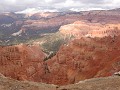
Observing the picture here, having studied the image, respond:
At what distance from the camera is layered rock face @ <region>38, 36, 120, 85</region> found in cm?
10900

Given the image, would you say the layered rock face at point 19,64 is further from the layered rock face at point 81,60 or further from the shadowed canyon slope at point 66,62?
the layered rock face at point 81,60

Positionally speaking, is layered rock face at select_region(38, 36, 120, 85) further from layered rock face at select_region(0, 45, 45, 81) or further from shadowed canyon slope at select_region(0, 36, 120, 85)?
layered rock face at select_region(0, 45, 45, 81)

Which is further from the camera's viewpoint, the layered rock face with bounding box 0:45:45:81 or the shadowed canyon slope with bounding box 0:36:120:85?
the layered rock face with bounding box 0:45:45:81

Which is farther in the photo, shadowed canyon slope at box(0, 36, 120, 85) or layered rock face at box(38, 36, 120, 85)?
shadowed canyon slope at box(0, 36, 120, 85)

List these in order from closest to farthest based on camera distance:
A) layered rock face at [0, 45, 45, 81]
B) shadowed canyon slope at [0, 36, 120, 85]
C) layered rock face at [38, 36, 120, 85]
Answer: layered rock face at [38, 36, 120, 85]
shadowed canyon slope at [0, 36, 120, 85]
layered rock face at [0, 45, 45, 81]

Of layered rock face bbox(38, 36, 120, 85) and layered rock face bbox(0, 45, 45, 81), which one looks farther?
layered rock face bbox(0, 45, 45, 81)

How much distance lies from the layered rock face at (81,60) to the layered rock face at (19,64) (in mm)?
4930

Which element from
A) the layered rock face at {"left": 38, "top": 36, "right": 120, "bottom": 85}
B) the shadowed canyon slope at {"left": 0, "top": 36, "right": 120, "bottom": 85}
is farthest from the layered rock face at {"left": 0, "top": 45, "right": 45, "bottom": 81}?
the layered rock face at {"left": 38, "top": 36, "right": 120, "bottom": 85}

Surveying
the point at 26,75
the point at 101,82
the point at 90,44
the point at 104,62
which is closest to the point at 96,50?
the point at 90,44

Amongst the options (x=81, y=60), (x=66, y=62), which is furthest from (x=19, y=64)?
(x=81, y=60)

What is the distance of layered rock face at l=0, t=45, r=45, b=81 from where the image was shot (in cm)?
11791

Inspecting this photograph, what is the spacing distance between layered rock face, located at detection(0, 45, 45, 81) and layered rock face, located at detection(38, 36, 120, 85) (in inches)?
194

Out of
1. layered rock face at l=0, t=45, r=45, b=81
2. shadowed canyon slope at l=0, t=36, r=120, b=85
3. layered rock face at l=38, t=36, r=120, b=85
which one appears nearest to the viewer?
layered rock face at l=38, t=36, r=120, b=85

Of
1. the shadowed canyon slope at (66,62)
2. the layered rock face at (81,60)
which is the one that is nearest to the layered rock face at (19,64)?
the shadowed canyon slope at (66,62)
